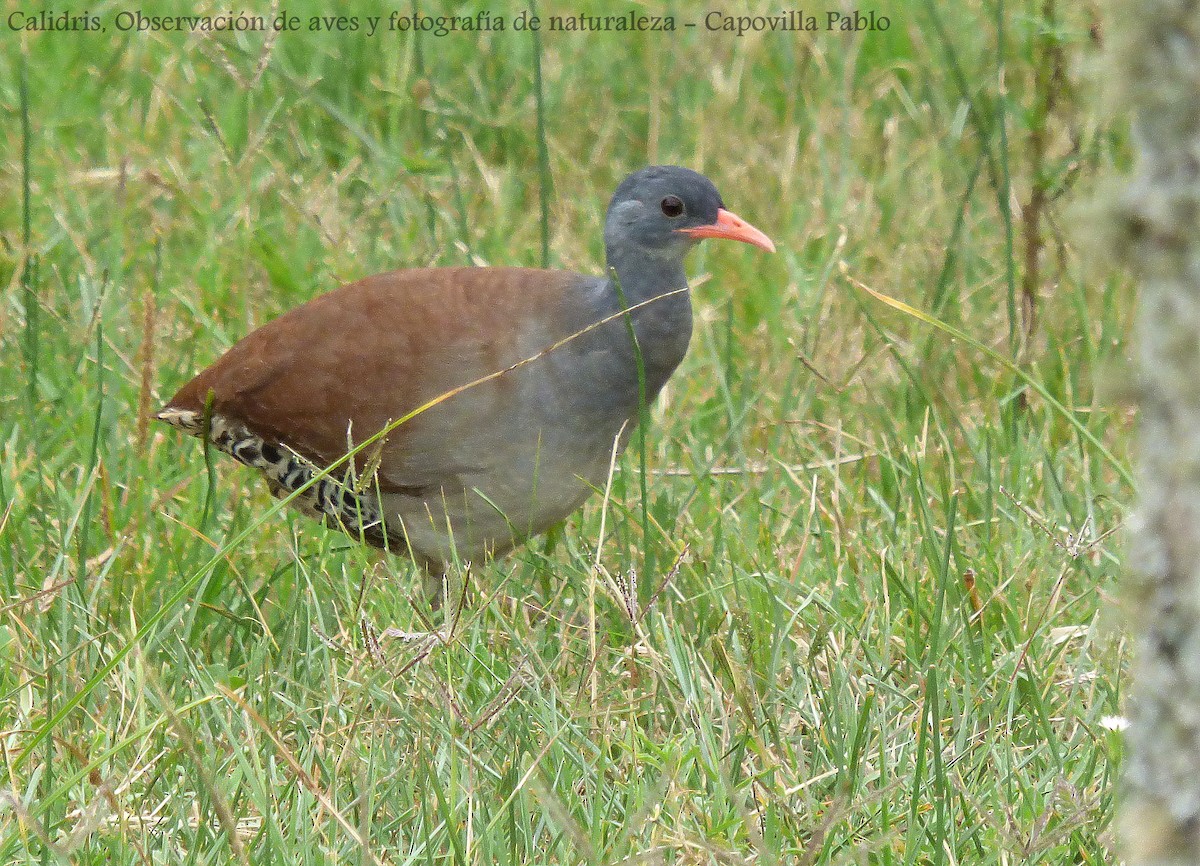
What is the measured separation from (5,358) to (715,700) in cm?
266

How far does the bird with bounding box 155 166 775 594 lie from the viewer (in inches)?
143

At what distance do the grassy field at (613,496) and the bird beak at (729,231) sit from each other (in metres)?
0.39

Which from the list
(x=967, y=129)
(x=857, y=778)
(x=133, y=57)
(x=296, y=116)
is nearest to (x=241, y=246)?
(x=296, y=116)

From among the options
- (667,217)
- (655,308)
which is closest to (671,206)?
(667,217)

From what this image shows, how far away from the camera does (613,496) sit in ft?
13.2

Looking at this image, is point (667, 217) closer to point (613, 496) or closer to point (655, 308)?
point (655, 308)

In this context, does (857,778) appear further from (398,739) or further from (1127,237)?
(1127,237)

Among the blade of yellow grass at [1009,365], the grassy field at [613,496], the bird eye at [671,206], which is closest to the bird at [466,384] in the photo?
the bird eye at [671,206]

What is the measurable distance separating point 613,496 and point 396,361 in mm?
654

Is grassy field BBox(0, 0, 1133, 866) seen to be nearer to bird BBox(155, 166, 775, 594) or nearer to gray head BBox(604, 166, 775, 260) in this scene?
bird BBox(155, 166, 775, 594)

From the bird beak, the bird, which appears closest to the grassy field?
the bird

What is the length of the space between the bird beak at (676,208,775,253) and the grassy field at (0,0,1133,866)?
39 centimetres

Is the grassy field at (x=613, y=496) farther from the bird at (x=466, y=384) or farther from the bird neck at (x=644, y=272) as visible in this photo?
the bird neck at (x=644, y=272)

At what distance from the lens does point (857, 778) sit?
262 centimetres
